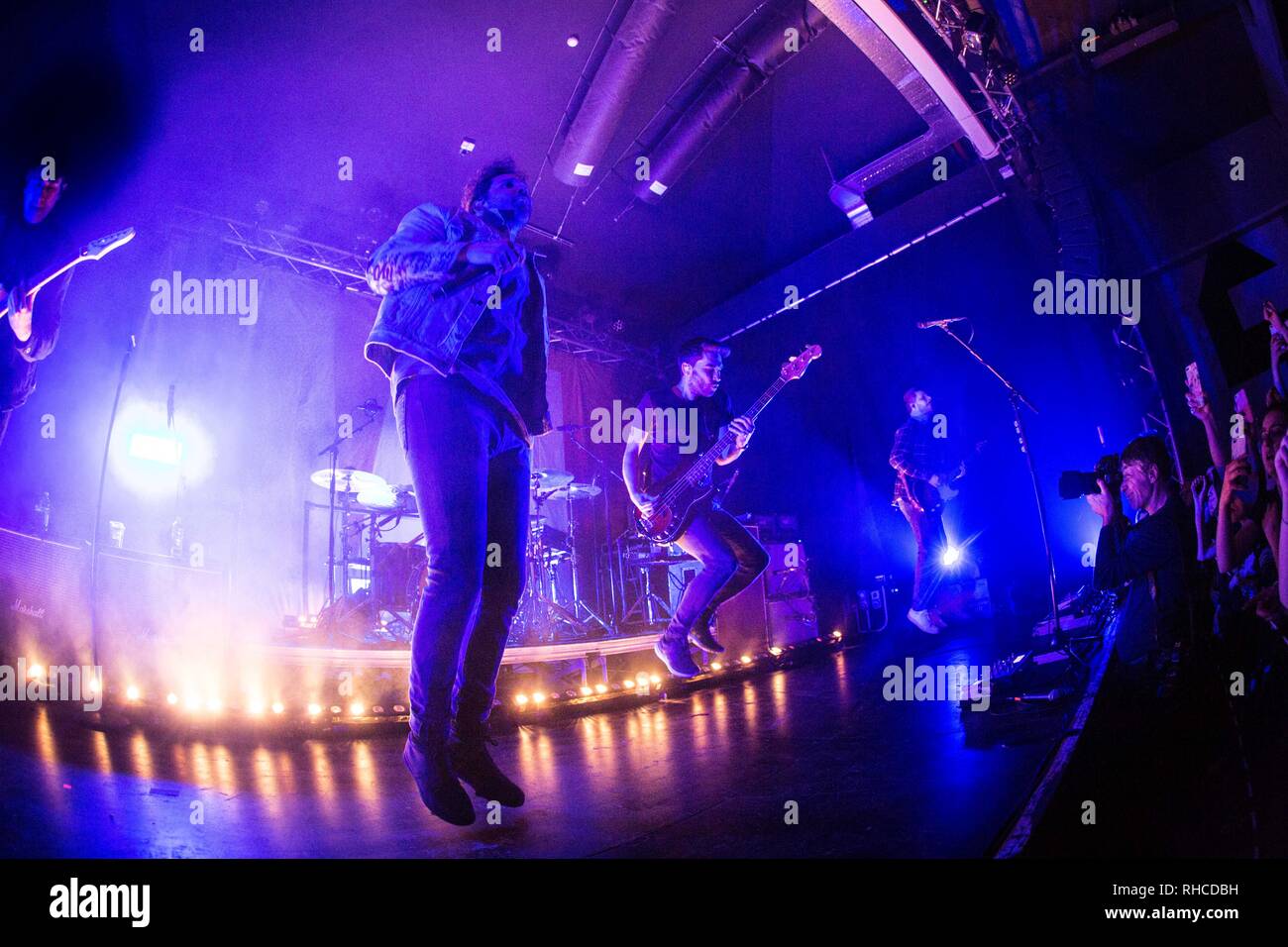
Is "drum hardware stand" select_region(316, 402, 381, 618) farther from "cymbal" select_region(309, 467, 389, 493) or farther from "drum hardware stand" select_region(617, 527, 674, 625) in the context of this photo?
"drum hardware stand" select_region(617, 527, 674, 625)

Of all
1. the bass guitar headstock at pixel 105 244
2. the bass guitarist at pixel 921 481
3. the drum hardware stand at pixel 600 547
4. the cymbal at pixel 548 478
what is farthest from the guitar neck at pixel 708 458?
the bass guitar headstock at pixel 105 244

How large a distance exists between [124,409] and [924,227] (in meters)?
5.68

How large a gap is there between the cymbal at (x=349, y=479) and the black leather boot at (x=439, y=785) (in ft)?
6.57

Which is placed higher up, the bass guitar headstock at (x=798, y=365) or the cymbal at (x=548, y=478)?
the bass guitar headstock at (x=798, y=365)

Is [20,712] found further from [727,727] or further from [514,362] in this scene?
[727,727]

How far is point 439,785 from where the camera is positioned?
2078 mm

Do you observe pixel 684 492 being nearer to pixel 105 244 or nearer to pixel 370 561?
pixel 370 561

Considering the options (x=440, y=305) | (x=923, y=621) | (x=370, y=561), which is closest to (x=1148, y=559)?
(x=923, y=621)

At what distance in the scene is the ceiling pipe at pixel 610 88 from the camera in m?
3.64

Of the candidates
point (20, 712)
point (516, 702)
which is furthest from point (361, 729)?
point (20, 712)

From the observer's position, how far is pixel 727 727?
2994 mm

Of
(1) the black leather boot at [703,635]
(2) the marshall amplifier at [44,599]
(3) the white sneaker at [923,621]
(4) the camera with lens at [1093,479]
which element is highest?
(4) the camera with lens at [1093,479]

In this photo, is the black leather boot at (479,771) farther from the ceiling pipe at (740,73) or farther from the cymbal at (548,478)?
the ceiling pipe at (740,73)

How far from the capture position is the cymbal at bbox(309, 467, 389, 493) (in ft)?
12.1
